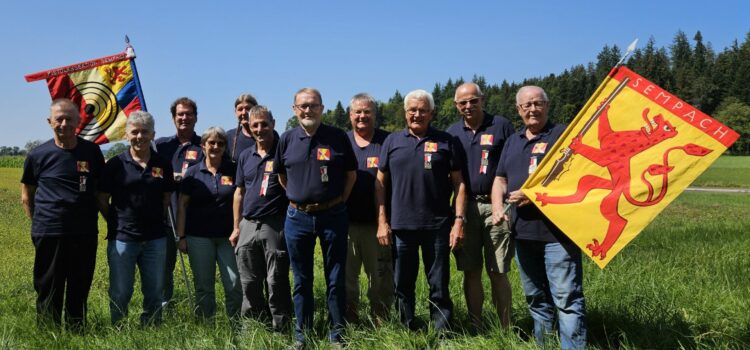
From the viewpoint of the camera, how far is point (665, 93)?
4.21m

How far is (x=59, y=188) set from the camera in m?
5.37

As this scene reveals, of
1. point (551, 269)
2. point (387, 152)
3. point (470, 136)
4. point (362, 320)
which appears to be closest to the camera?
point (551, 269)

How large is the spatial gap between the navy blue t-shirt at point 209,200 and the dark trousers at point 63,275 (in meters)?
1.04

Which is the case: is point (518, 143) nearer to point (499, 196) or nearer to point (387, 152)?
point (499, 196)

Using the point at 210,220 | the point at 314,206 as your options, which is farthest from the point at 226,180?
the point at 314,206

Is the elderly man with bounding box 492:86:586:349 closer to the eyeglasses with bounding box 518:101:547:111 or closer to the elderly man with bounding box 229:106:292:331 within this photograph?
the eyeglasses with bounding box 518:101:547:111

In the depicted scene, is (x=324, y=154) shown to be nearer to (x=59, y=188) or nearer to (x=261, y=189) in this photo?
(x=261, y=189)

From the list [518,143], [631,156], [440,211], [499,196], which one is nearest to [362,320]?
[440,211]

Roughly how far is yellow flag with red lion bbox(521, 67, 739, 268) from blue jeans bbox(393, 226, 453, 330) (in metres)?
1.04

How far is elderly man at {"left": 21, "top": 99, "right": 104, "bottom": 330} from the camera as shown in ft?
17.6

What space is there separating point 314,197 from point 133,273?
2.23 m

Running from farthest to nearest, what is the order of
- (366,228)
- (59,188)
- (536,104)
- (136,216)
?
1. (366,228)
2. (136,216)
3. (59,188)
4. (536,104)

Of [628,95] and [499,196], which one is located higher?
[628,95]

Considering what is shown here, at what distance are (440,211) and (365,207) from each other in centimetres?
96
